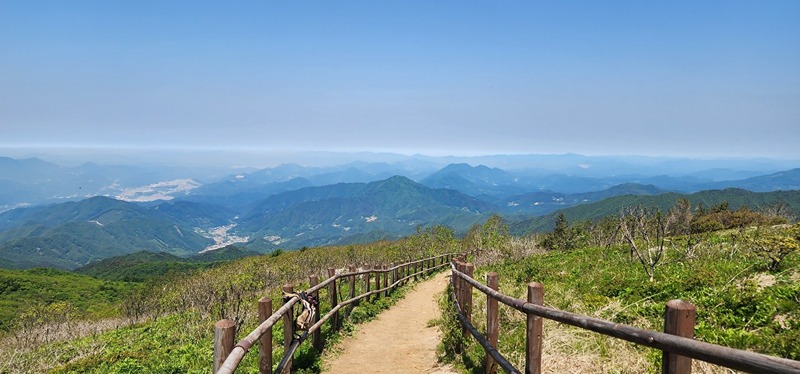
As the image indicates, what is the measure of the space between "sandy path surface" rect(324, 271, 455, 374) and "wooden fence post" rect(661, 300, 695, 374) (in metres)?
4.96

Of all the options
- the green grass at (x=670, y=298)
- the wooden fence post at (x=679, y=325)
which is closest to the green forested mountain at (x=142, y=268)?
the green grass at (x=670, y=298)

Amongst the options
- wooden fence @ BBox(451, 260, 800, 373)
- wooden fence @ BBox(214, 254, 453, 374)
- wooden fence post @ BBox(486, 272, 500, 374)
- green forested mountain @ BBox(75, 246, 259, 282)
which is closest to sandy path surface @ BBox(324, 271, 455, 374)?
wooden fence @ BBox(214, 254, 453, 374)

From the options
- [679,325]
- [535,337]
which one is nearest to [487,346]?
[535,337]

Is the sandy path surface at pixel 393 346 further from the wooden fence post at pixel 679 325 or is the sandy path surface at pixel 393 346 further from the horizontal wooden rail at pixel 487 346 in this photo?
the wooden fence post at pixel 679 325

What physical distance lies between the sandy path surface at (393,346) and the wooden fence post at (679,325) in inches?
195

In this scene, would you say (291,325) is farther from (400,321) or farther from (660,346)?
(400,321)

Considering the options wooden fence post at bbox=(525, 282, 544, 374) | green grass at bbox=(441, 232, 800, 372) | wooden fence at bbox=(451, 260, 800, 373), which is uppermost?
wooden fence at bbox=(451, 260, 800, 373)

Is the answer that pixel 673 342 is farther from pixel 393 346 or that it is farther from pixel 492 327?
pixel 393 346

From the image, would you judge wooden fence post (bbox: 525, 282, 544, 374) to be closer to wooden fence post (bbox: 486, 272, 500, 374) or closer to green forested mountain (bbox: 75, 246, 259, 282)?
wooden fence post (bbox: 486, 272, 500, 374)

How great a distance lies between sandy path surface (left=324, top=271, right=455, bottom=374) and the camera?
26.2ft

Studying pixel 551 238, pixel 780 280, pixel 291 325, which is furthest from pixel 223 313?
pixel 551 238

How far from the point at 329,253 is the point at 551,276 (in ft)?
89.0

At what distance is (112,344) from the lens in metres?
12.7

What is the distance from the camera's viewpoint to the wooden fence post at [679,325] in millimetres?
2668
